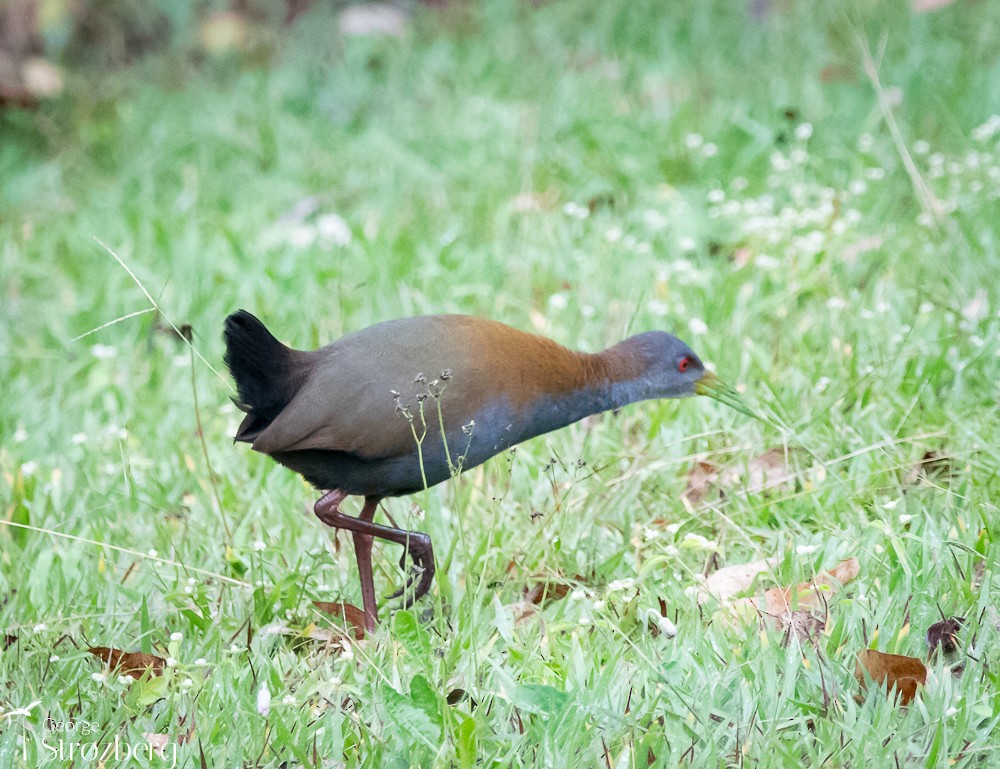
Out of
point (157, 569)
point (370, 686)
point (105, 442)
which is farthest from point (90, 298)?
point (370, 686)

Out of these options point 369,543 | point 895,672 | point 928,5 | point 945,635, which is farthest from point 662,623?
point 928,5

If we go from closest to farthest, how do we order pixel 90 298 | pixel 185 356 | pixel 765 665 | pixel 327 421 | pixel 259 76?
pixel 765 665
pixel 327 421
pixel 185 356
pixel 90 298
pixel 259 76

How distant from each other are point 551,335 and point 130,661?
2.02 meters

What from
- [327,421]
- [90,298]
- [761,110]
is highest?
[761,110]

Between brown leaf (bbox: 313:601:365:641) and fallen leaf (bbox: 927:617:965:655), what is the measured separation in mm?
1237

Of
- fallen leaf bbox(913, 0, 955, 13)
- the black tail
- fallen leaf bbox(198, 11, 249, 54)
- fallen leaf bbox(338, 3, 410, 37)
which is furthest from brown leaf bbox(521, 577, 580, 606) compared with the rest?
fallen leaf bbox(198, 11, 249, 54)

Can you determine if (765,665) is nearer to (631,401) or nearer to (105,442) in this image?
(631,401)

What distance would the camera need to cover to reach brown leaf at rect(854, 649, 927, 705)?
2445 mm

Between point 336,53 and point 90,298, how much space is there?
2961mm

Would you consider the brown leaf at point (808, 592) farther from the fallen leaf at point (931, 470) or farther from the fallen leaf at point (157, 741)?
the fallen leaf at point (157, 741)

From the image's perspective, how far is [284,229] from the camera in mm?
5645

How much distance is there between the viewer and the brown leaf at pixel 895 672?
2.45 m

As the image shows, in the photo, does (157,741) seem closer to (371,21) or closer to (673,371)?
(673,371)

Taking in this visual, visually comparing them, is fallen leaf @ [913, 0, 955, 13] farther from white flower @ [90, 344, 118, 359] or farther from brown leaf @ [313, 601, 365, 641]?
brown leaf @ [313, 601, 365, 641]
